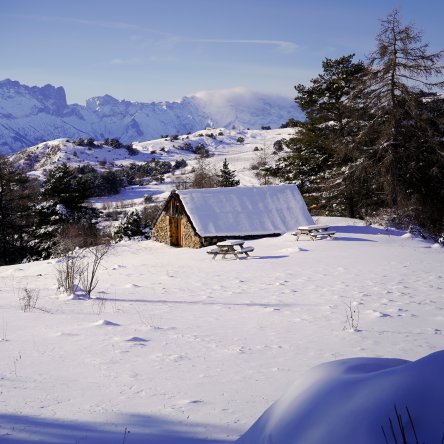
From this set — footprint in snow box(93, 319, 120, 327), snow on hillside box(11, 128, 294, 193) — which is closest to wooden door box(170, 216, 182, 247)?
footprint in snow box(93, 319, 120, 327)

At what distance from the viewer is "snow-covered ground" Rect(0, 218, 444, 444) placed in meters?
3.92

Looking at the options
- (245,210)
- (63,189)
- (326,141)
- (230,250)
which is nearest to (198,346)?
(230,250)

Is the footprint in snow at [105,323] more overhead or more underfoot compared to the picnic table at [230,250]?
more overhead

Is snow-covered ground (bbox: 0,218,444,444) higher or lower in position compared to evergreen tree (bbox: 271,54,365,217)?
lower

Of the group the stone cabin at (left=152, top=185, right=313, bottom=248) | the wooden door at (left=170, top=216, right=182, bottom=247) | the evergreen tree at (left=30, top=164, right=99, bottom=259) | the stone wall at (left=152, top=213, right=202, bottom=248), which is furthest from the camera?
the evergreen tree at (left=30, top=164, right=99, bottom=259)

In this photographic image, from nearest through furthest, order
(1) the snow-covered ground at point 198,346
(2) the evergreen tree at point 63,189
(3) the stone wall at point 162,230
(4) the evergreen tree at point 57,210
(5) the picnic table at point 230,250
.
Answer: (1) the snow-covered ground at point 198,346 < (5) the picnic table at point 230,250 < (3) the stone wall at point 162,230 < (4) the evergreen tree at point 57,210 < (2) the evergreen tree at point 63,189

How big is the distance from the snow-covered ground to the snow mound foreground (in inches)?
0.6

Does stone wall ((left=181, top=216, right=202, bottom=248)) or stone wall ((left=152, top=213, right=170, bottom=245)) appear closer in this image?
stone wall ((left=181, top=216, right=202, bottom=248))

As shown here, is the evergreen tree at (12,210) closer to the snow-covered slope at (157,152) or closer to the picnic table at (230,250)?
the picnic table at (230,250)

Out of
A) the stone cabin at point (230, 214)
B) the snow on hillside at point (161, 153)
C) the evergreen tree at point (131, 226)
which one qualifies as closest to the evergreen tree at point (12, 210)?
the evergreen tree at point (131, 226)

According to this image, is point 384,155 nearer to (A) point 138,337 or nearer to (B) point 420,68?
(B) point 420,68

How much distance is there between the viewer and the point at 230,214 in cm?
2464

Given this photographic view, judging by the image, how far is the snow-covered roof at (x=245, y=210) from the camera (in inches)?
942

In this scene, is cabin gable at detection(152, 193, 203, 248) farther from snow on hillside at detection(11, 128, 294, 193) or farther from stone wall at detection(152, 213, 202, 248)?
snow on hillside at detection(11, 128, 294, 193)
